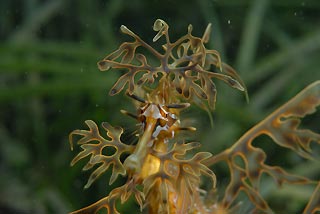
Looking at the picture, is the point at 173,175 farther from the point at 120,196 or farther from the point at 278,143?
the point at 278,143

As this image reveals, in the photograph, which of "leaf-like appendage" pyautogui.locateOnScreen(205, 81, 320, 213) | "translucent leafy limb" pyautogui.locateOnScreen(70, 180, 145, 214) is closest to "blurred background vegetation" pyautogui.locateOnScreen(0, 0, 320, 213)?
"leaf-like appendage" pyautogui.locateOnScreen(205, 81, 320, 213)

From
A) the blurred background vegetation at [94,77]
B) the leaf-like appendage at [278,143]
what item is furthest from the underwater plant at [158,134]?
the blurred background vegetation at [94,77]

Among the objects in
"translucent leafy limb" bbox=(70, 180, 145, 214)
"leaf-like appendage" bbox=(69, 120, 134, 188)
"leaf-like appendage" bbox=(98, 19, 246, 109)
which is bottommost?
"translucent leafy limb" bbox=(70, 180, 145, 214)

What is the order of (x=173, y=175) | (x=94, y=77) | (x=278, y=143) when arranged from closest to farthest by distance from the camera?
1. (x=173, y=175)
2. (x=278, y=143)
3. (x=94, y=77)

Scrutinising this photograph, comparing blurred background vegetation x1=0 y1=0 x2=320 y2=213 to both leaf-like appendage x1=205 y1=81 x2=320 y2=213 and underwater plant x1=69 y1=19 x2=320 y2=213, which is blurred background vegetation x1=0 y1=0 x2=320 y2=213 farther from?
underwater plant x1=69 y1=19 x2=320 y2=213

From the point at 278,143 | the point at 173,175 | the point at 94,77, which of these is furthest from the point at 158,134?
the point at 94,77

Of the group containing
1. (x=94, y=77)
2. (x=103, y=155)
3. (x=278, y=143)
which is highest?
(x=94, y=77)

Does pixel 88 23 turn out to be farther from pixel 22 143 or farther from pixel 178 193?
pixel 178 193
